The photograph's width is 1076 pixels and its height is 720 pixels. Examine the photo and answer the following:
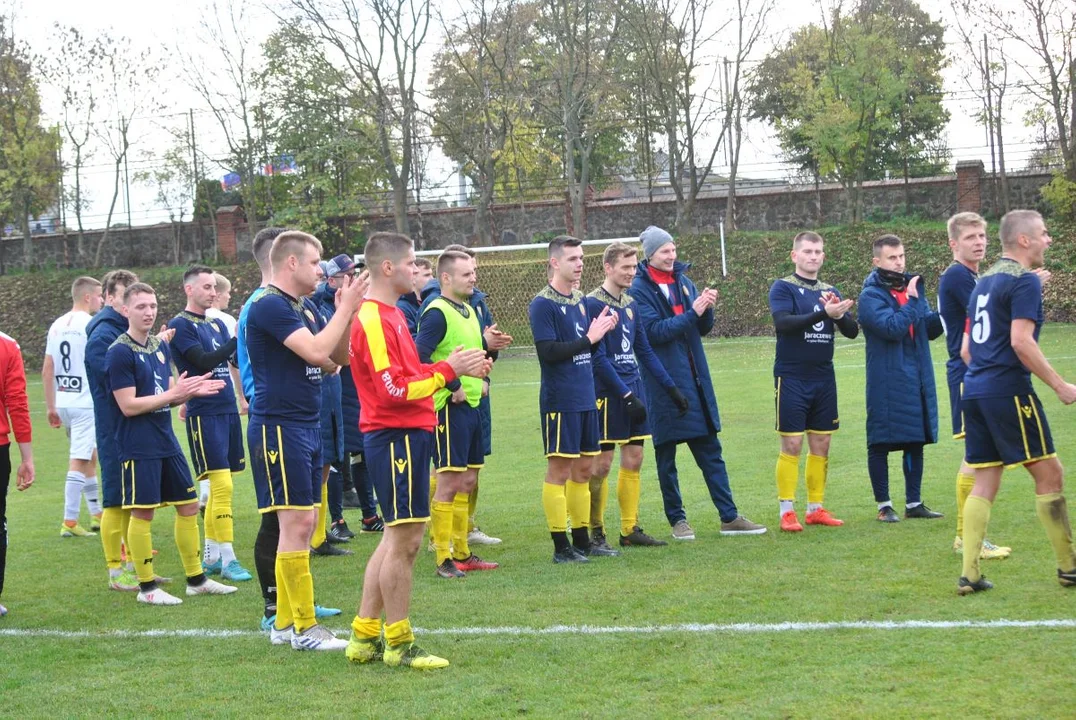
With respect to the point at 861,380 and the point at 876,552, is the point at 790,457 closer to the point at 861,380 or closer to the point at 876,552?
the point at 876,552

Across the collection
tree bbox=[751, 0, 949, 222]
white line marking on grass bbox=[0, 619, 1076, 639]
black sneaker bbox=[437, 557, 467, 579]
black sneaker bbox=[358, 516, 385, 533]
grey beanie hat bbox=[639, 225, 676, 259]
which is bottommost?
black sneaker bbox=[358, 516, 385, 533]

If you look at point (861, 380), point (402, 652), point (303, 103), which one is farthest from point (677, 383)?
point (303, 103)

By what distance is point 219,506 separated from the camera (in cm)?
838

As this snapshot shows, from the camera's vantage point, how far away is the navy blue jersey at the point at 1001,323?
6.30m

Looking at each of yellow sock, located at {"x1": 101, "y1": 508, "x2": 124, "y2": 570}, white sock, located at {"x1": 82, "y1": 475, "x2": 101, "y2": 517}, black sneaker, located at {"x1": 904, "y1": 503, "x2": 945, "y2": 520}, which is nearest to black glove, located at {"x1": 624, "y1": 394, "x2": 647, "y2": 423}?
black sneaker, located at {"x1": 904, "y1": 503, "x2": 945, "y2": 520}

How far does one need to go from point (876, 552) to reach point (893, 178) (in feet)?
100

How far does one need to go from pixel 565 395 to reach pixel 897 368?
275 centimetres

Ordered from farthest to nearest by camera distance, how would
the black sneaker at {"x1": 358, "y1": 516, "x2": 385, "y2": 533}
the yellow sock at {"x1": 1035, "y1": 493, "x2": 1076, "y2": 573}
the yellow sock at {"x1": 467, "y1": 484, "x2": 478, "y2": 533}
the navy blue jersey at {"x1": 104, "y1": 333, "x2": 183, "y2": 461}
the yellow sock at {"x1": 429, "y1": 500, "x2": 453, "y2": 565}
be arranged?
the black sneaker at {"x1": 358, "y1": 516, "x2": 385, "y2": 533}
the yellow sock at {"x1": 467, "y1": 484, "x2": 478, "y2": 533}
the yellow sock at {"x1": 429, "y1": 500, "x2": 453, "y2": 565}
the navy blue jersey at {"x1": 104, "y1": 333, "x2": 183, "y2": 461}
the yellow sock at {"x1": 1035, "y1": 493, "x2": 1076, "y2": 573}

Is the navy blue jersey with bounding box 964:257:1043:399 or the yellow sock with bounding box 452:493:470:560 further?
the yellow sock with bounding box 452:493:470:560

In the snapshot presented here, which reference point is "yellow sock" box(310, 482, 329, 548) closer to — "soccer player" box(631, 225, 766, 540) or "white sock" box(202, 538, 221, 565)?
"white sock" box(202, 538, 221, 565)

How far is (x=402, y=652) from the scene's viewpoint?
227 inches

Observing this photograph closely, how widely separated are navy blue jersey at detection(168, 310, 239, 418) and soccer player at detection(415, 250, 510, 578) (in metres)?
1.55

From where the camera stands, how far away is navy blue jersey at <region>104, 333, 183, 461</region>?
7504mm

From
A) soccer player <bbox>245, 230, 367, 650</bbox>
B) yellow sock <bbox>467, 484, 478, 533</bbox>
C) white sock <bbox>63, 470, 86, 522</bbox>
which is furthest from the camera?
white sock <bbox>63, 470, 86, 522</bbox>
